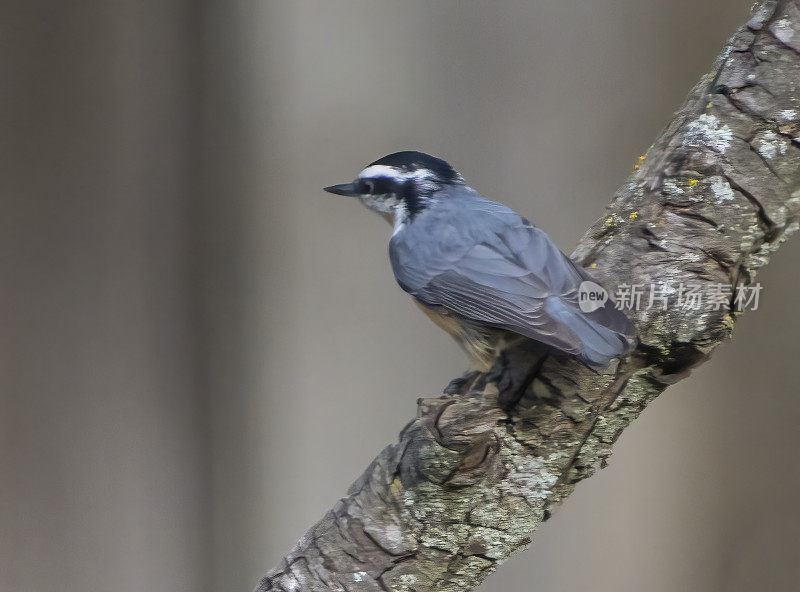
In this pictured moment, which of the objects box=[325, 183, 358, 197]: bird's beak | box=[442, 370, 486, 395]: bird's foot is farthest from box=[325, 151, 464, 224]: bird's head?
box=[442, 370, 486, 395]: bird's foot

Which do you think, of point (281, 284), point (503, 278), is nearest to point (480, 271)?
point (503, 278)

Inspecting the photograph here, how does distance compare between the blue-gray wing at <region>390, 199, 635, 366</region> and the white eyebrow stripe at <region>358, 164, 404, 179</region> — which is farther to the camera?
the white eyebrow stripe at <region>358, 164, 404, 179</region>

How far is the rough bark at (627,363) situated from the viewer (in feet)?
1.87

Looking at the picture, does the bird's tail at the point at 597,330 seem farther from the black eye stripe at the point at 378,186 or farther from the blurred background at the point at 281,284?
the blurred background at the point at 281,284

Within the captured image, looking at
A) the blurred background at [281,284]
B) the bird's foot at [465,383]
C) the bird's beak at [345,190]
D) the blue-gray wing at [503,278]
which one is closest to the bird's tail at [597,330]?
the blue-gray wing at [503,278]

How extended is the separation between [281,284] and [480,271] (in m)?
0.50

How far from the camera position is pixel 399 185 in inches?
25.1

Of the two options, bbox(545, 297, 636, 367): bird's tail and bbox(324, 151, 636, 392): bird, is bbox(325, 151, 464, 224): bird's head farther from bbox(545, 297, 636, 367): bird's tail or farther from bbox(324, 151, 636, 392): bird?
bbox(545, 297, 636, 367): bird's tail

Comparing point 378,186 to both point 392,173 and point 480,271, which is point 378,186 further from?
point 480,271

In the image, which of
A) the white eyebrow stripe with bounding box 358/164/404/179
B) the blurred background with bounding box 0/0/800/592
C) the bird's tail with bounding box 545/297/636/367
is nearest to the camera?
the bird's tail with bounding box 545/297/636/367

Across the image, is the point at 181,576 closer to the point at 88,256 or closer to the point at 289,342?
the point at 289,342

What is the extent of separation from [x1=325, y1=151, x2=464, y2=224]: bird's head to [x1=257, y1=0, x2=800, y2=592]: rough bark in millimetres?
162

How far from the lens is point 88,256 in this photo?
0.91 metres

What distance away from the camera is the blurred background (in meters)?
0.86
